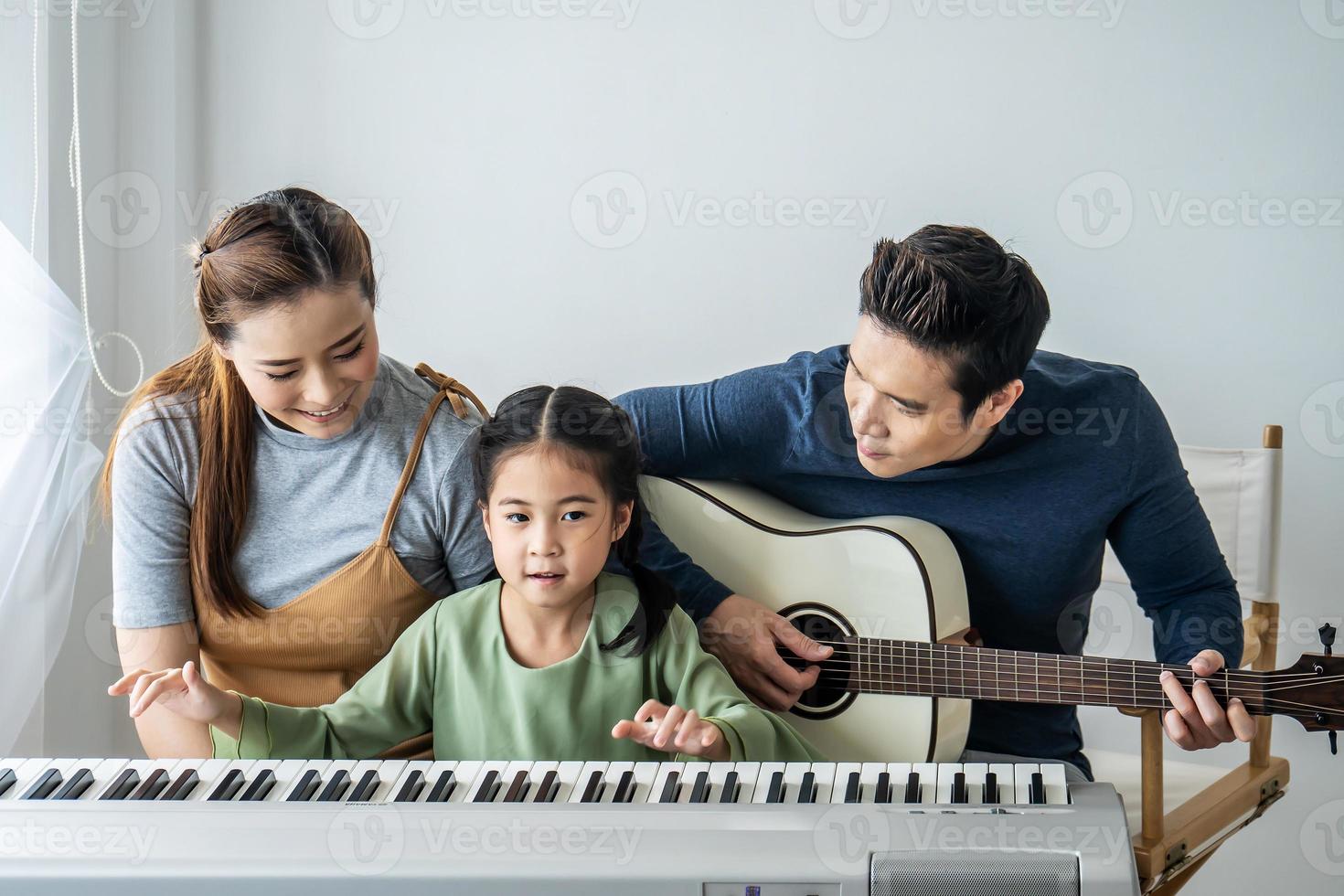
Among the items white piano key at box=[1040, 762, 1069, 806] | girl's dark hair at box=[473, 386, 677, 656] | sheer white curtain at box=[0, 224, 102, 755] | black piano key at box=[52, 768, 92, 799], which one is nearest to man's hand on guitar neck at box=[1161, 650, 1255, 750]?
white piano key at box=[1040, 762, 1069, 806]

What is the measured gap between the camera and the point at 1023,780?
4.18 feet

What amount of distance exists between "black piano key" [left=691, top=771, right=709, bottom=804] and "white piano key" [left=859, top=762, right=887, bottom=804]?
6.4 inches

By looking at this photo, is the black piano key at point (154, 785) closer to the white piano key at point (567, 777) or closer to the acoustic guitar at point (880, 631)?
the white piano key at point (567, 777)

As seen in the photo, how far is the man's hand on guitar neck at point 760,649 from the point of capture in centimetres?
154

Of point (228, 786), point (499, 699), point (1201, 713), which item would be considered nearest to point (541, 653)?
point (499, 699)

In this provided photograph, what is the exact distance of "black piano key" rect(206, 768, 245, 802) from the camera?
1.23 meters

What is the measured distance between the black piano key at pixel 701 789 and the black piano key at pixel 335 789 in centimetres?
38

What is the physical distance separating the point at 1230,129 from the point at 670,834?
1677mm

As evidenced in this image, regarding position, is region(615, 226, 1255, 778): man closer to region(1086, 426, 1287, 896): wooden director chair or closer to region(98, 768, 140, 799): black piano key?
region(1086, 426, 1287, 896): wooden director chair

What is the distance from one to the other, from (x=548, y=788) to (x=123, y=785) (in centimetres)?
46

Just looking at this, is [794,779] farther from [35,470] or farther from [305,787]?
[35,470]

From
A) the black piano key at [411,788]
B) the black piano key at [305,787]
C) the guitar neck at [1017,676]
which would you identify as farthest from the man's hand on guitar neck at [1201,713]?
the black piano key at [305,787]

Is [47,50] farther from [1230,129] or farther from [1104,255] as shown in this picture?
[1230,129]

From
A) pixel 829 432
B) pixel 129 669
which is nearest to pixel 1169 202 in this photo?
pixel 829 432
